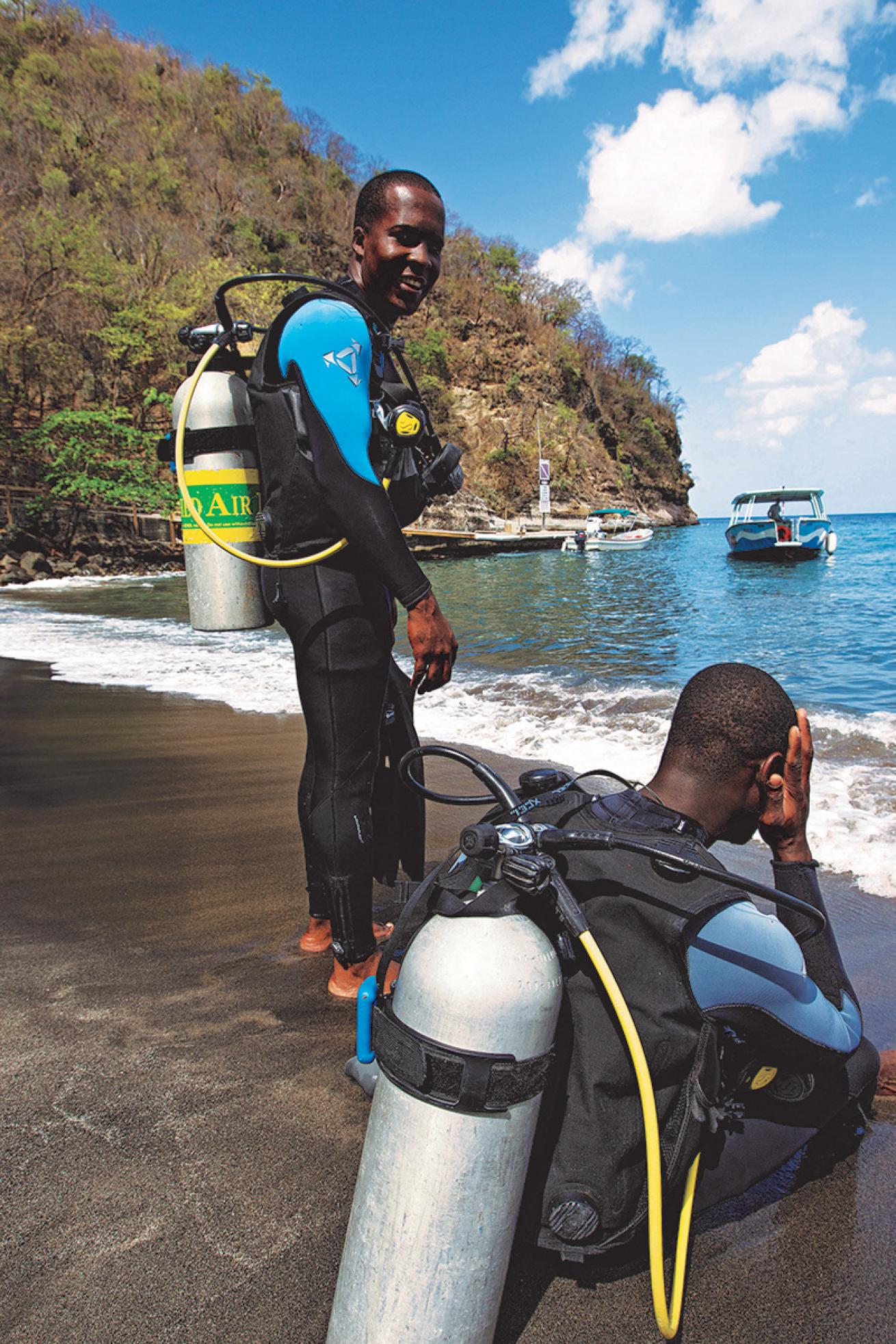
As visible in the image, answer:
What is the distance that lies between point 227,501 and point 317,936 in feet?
4.69

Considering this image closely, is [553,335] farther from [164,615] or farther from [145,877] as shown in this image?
[145,877]

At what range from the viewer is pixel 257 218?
43.2 meters

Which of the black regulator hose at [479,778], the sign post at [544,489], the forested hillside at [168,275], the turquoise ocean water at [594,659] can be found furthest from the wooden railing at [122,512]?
the black regulator hose at [479,778]

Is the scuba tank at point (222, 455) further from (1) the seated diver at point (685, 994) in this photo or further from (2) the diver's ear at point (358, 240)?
(1) the seated diver at point (685, 994)

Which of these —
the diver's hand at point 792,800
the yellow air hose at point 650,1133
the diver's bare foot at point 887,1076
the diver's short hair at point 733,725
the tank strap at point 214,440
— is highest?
the tank strap at point 214,440

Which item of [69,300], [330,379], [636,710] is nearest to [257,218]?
[69,300]

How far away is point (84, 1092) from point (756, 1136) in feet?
4.89

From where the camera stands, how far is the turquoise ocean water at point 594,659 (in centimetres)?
514

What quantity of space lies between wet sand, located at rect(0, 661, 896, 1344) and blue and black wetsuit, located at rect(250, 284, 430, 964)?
0.47 metres

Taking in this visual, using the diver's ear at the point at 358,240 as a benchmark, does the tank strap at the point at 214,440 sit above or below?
below

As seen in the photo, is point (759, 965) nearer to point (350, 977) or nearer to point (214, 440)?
point (350, 977)

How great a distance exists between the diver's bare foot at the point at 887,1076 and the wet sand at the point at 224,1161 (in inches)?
2.1

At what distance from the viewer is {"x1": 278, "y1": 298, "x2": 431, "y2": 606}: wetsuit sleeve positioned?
2.00m

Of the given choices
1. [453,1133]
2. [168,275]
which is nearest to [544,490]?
[168,275]
